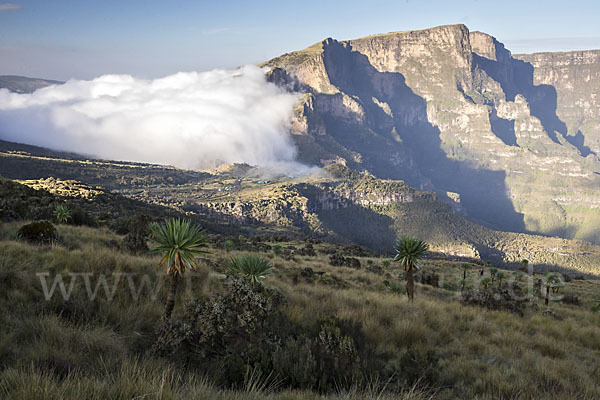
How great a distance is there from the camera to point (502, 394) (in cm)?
495

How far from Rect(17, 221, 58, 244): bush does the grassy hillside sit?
1.24 feet

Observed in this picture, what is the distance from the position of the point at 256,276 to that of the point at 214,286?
1144mm

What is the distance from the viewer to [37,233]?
34.3ft

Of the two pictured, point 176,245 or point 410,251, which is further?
point 410,251

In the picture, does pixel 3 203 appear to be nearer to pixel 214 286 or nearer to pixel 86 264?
pixel 86 264

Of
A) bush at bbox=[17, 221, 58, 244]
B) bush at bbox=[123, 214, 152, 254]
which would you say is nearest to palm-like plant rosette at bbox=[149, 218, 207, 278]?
bush at bbox=[17, 221, 58, 244]

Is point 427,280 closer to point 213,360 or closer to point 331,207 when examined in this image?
point 213,360

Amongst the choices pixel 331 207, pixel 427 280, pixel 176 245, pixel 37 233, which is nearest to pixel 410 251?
pixel 427 280

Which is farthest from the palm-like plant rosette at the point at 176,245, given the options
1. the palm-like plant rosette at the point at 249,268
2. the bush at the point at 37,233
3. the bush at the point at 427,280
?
the bush at the point at 427,280

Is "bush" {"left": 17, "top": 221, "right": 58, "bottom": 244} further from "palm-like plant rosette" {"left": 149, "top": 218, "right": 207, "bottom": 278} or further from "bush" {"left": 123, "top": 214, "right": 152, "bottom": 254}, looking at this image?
"palm-like plant rosette" {"left": 149, "top": 218, "right": 207, "bottom": 278}

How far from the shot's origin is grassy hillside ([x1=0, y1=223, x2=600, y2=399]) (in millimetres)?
3543

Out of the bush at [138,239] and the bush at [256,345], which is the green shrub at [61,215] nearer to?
the bush at [138,239]

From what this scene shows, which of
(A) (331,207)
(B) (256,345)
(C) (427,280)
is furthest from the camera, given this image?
(A) (331,207)

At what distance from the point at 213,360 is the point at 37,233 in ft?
28.7
